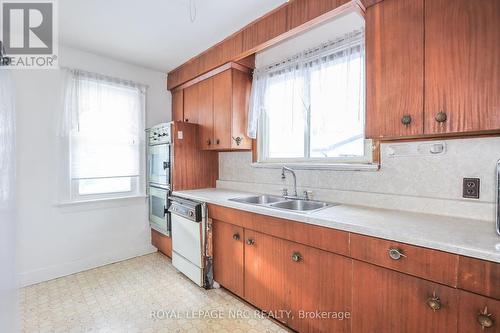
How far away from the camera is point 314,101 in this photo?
7.22ft

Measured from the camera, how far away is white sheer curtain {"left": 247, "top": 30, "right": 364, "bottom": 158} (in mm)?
1919

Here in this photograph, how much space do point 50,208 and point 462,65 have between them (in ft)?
11.4

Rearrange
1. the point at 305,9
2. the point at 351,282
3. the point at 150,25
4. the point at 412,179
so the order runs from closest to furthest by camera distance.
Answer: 1. the point at 351,282
2. the point at 412,179
3. the point at 305,9
4. the point at 150,25

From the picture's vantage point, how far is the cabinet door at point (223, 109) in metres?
2.54

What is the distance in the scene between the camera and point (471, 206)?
1416 mm

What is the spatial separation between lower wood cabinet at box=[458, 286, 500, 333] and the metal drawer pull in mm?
238

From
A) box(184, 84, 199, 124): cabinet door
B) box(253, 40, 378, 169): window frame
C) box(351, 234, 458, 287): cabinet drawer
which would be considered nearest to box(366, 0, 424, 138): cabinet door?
box(253, 40, 378, 169): window frame

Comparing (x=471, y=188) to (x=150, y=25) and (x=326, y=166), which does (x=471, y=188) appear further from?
(x=150, y=25)

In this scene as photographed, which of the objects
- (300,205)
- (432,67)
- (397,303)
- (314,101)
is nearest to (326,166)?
(300,205)

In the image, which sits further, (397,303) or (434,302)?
(397,303)

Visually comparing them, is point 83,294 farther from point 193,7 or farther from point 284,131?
point 193,7

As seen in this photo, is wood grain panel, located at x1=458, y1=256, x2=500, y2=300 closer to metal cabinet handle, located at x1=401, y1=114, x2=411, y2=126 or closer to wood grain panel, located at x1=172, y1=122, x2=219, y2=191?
metal cabinet handle, located at x1=401, y1=114, x2=411, y2=126

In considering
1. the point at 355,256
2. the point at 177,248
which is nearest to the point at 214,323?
the point at 177,248

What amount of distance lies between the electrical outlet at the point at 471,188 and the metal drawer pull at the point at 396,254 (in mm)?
669
